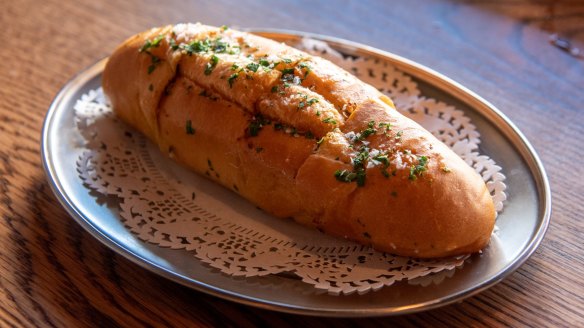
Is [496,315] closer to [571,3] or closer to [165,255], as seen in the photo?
[165,255]

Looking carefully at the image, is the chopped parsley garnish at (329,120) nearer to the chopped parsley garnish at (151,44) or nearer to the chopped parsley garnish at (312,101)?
the chopped parsley garnish at (312,101)

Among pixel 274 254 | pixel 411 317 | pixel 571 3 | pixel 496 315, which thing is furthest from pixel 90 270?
pixel 571 3

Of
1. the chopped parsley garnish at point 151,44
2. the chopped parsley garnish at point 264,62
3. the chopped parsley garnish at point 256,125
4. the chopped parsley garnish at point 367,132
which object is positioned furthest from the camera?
the chopped parsley garnish at point 151,44

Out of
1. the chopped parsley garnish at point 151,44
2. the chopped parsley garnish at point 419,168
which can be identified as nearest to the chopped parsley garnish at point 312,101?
the chopped parsley garnish at point 419,168

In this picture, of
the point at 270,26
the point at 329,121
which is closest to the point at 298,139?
the point at 329,121

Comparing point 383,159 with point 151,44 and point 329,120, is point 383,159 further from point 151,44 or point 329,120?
point 151,44

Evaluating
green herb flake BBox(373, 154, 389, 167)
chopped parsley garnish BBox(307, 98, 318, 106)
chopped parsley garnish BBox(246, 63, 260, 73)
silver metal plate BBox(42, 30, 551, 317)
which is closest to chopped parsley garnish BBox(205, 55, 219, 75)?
chopped parsley garnish BBox(246, 63, 260, 73)

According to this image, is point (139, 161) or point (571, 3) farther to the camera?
point (571, 3)
